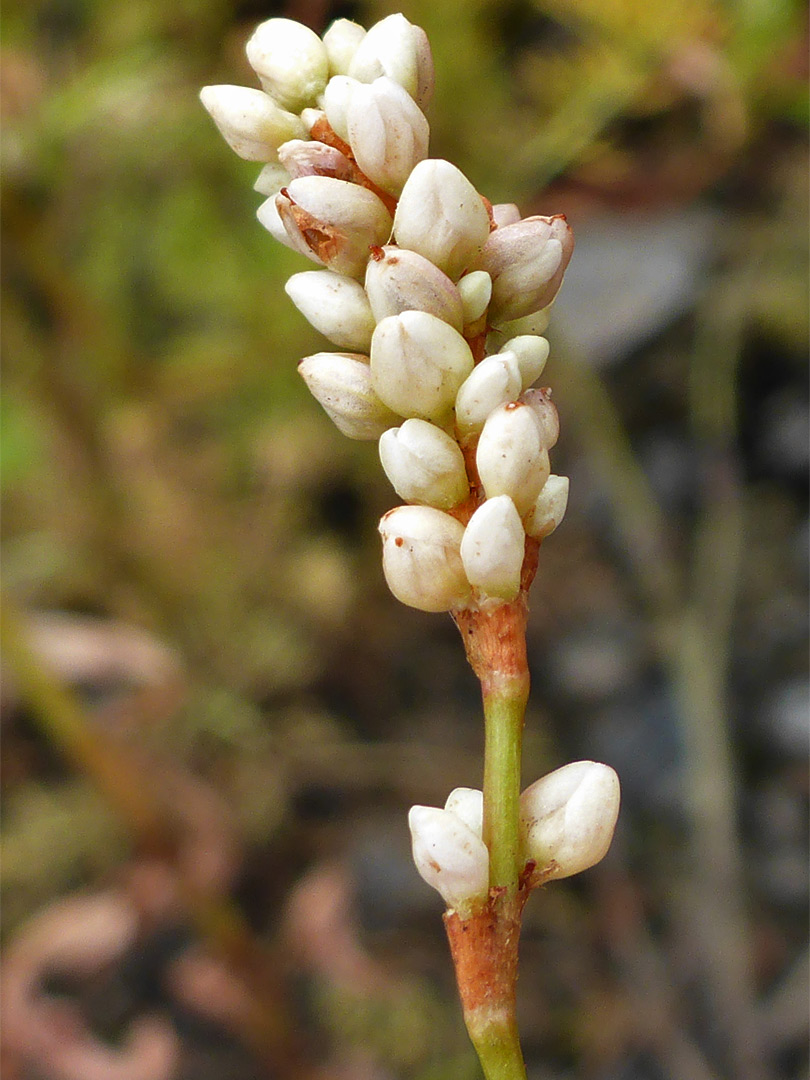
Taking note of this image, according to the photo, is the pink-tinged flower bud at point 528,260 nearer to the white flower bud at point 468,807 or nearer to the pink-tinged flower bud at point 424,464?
the pink-tinged flower bud at point 424,464

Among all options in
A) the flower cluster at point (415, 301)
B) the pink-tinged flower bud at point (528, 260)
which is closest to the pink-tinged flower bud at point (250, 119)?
the flower cluster at point (415, 301)

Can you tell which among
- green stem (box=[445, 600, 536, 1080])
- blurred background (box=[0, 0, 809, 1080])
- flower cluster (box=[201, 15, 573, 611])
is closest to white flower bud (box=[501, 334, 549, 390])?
flower cluster (box=[201, 15, 573, 611])

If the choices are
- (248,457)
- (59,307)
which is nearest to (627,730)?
(248,457)

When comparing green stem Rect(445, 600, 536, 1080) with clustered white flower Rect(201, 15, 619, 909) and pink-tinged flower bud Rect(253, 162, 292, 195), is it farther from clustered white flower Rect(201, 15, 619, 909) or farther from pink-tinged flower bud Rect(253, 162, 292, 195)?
pink-tinged flower bud Rect(253, 162, 292, 195)

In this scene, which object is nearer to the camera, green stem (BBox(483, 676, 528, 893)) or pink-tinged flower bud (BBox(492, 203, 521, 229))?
green stem (BBox(483, 676, 528, 893))

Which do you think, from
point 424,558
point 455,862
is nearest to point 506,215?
point 424,558
